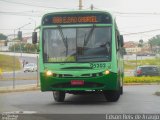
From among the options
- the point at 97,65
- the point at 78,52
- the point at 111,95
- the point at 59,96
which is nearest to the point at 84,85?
the point at 97,65

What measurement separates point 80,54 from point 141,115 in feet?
15.7

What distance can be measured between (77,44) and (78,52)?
0.93 ft

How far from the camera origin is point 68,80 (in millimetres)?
18422

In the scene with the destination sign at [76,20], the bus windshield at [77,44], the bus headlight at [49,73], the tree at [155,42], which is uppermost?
the tree at [155,42]

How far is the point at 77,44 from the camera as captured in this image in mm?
18719

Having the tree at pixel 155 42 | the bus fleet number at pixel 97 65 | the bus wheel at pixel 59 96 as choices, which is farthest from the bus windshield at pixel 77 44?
the tree at pixel 155 42

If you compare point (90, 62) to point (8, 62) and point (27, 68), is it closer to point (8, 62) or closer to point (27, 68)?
point (27, 68)

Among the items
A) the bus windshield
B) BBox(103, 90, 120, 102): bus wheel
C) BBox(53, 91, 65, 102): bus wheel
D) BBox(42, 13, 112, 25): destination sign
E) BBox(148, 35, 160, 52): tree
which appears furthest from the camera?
BBox(148, 35, 160, 52): tree

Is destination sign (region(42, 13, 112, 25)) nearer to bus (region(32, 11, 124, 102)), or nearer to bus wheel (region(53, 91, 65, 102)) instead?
bus (region(32, 11, 124, 102))

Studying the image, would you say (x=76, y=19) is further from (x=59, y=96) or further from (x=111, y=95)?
(x=59, y=96)

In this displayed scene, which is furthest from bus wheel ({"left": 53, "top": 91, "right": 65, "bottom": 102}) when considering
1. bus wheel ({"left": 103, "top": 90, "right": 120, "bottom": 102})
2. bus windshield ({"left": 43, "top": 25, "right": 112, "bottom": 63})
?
bus windshield ({"left": 43, "top": 25, "right": 112, "bottom": 63})

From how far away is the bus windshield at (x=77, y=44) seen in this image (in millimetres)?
18578

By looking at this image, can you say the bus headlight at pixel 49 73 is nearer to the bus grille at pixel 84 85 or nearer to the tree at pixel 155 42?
the bus grille at pixel 84 85

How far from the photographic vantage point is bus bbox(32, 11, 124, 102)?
1834 centimetres
